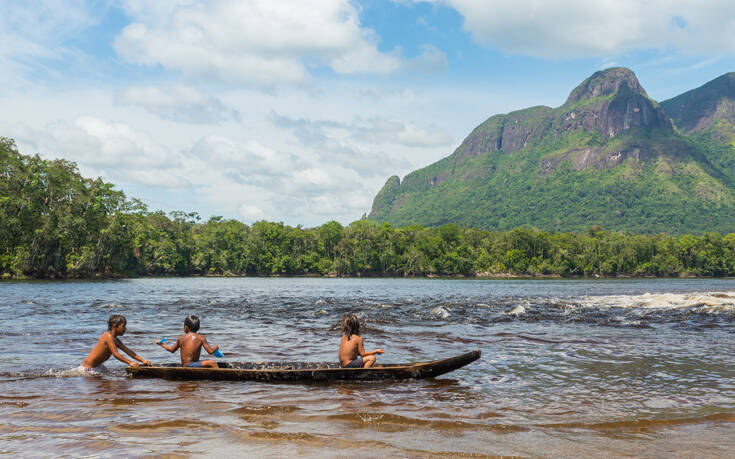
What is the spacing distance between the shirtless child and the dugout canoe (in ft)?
1.28

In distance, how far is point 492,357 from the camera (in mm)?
14719

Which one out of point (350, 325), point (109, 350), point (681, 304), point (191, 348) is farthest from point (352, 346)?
point (681, 304)

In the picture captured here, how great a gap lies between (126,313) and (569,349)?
22.8m

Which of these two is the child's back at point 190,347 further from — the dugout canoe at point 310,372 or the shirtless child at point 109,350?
the shirtless child at point 109,350

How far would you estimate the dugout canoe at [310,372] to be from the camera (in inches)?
434

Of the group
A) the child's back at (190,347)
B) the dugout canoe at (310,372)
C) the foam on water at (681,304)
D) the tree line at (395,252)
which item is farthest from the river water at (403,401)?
the tree line at (395,252)

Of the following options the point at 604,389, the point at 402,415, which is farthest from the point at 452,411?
the point at 604,389

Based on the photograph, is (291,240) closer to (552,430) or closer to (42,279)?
(42,279)

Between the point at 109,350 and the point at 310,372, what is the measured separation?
4.85m

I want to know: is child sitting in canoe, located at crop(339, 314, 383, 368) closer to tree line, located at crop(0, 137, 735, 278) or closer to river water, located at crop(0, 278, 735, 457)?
river water, located at crop(0, 278, 735, 457)

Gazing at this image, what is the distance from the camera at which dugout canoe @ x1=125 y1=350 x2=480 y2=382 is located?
1103cm

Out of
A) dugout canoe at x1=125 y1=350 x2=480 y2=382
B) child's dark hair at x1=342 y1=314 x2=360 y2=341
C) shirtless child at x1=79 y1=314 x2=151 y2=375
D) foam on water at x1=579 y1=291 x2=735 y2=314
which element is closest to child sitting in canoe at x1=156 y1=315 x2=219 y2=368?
dugout canoe at x1=125 y1=350 x2=480 y2=382

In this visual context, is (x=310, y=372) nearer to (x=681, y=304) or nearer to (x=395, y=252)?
(x=681, y=304)

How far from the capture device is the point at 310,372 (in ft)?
36.2
